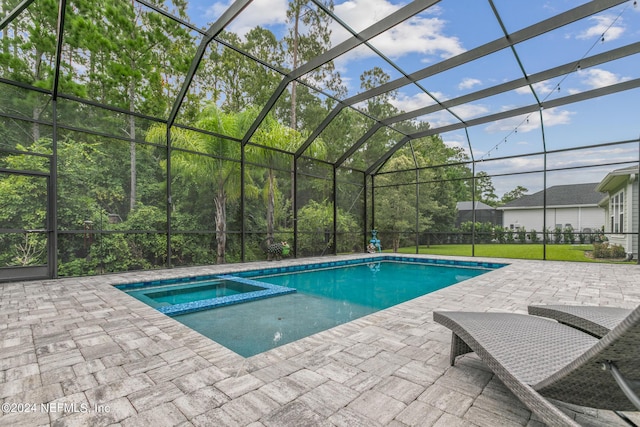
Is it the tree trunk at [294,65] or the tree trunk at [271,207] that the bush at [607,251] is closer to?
the tree trunk at [271,207]

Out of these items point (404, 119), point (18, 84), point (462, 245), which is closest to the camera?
point (18, 84)

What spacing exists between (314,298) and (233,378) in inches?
140

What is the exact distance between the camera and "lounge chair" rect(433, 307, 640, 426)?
118 cm

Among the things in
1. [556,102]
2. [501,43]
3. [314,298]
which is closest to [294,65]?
[501,43]

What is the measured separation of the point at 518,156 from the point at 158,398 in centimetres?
1111

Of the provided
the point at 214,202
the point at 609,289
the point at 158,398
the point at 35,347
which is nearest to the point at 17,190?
the point at 214,202

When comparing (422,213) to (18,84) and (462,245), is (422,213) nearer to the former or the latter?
(462,245)

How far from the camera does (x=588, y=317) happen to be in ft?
6.95

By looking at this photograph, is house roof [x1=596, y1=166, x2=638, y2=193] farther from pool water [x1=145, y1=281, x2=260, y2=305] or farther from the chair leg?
pool water [x1=145, y1=281, x2=260, y2=305]

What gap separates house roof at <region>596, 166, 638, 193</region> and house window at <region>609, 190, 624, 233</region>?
0.35 m

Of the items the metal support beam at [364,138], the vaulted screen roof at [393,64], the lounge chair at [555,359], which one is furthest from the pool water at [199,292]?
the metal support beam at [364,138]

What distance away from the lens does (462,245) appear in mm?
11719

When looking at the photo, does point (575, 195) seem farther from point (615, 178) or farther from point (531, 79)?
point (531, 79)

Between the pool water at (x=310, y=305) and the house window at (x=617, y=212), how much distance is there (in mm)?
5883
